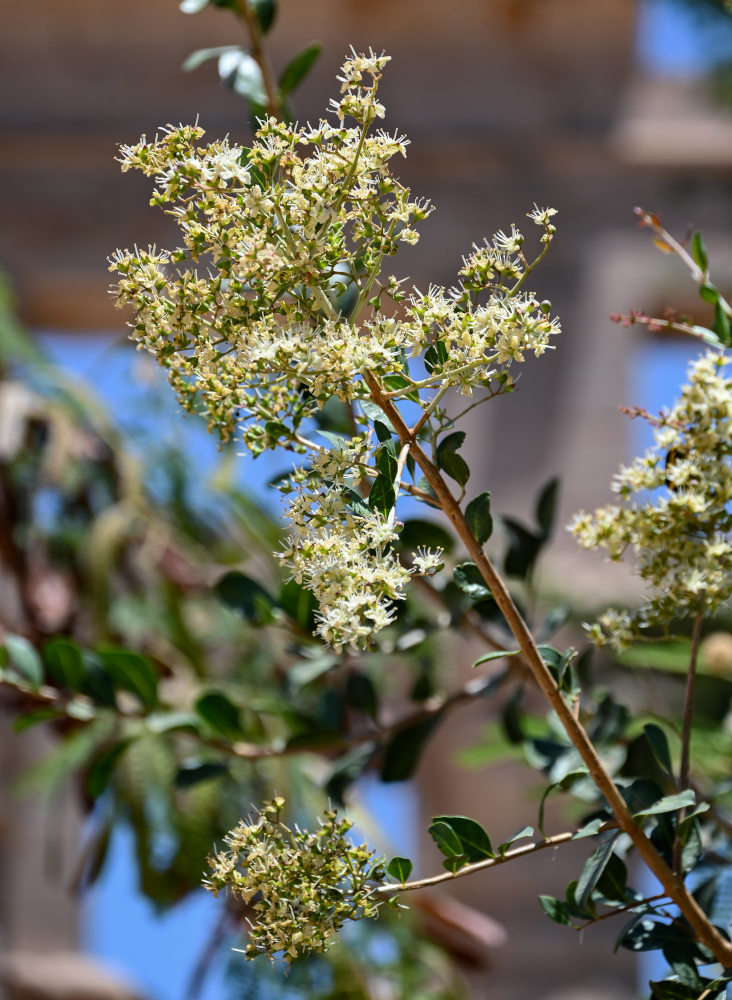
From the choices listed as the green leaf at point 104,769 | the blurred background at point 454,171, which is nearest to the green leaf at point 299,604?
the green leaf at point 104,769

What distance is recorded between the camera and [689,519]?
0.49 meters

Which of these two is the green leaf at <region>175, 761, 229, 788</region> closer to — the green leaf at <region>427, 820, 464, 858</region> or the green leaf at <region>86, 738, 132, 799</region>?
the green leaf at <region>86, 738, 132, 799</region>

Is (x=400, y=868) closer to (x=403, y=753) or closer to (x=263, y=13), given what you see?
(x=403, y=753)

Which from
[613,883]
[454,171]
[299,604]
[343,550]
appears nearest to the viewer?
[343,550]

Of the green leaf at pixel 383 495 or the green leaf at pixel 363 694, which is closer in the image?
the green leaf at pixel 383 495

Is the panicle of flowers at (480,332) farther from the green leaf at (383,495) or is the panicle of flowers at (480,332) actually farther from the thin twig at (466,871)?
the thin twig at (466,871)

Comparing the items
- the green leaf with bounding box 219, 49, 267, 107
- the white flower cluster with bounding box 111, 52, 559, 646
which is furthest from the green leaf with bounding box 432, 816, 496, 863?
the green leaf with bounding box 219, 49, 267, 107

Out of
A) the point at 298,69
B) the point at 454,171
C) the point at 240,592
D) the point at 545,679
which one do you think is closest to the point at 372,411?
the point at 545,679

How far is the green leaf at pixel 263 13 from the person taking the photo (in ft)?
2.69

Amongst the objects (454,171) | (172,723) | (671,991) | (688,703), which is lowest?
(671,991)

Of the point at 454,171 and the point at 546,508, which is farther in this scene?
the point at 454,171

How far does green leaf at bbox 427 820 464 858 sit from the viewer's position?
1.56 ft

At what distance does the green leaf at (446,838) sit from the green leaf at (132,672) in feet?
1.11

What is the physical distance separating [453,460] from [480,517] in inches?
1.0
